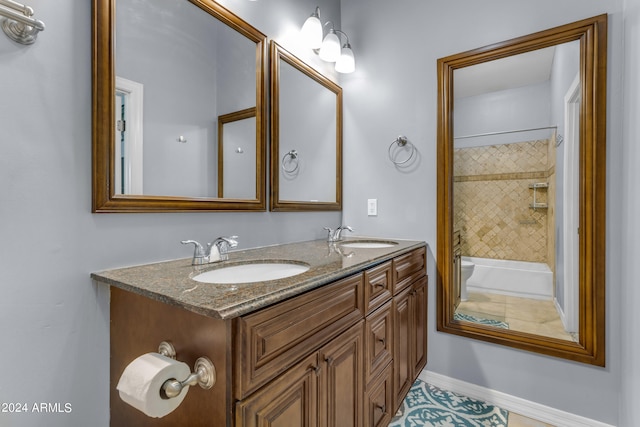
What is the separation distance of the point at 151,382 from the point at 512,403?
6.20ft

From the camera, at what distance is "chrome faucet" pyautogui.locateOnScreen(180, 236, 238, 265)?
3.84 ft

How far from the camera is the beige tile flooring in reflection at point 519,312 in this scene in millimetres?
1663

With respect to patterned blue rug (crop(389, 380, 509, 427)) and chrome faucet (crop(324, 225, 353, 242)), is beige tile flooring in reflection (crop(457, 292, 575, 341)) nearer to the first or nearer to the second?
patterned blue rug (crop(389, 380, 509, 427))

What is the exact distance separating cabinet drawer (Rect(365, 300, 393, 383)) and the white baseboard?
70cm

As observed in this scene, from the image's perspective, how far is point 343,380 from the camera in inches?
42.8

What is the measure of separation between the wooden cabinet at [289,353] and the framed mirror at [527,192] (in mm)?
720

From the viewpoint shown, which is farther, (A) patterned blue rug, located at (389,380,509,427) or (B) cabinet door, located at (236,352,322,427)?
(A) patterned blue rug, located at (389,380,509,427)

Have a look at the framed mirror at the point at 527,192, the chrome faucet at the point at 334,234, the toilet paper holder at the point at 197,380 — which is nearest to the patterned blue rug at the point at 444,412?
the framed mirror at the point at 527,192

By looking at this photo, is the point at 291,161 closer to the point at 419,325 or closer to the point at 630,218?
the point at 419,325

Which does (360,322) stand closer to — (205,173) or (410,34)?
(205,173)

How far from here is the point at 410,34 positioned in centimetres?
199

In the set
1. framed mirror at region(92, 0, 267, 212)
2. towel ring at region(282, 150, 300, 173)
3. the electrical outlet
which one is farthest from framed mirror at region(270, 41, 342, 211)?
the electrical outlet

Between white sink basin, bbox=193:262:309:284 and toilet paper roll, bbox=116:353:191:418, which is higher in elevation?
white sink basin, bbox=193:262:309:284

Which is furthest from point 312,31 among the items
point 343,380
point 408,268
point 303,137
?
point 343,380
